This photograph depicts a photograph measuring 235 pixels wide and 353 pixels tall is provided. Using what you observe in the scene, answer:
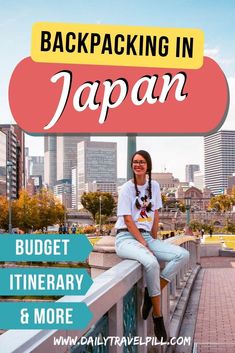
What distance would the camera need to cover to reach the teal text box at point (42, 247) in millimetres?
3297

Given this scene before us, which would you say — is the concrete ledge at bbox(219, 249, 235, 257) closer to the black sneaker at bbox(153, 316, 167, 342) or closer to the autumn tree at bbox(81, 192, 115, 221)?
the black sneaker at bbox(153, 316, 167, 342)

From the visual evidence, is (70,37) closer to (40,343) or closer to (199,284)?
(40,343)

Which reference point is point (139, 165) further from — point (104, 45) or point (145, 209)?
point (104, 45)

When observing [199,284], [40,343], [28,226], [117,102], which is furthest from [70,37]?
[28,226]

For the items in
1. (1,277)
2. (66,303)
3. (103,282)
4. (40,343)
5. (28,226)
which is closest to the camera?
(40,343)

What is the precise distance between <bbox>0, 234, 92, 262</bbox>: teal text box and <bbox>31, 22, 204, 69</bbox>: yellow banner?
1644 mm

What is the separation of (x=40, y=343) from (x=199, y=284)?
13.6m

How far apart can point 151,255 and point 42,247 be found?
5.57 feet

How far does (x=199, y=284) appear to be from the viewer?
1527 centimetres

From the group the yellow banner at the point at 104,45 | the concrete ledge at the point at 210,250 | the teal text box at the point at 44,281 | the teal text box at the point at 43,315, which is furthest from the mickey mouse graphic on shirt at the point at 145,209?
the concrete ledge at the point at 210,250

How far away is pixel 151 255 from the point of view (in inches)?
195

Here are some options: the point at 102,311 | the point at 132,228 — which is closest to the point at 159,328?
the point at 132,228

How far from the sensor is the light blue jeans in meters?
4.92

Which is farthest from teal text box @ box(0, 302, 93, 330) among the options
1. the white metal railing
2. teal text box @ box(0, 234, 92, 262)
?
teal text box @ box(0, 234, 92, 262)
